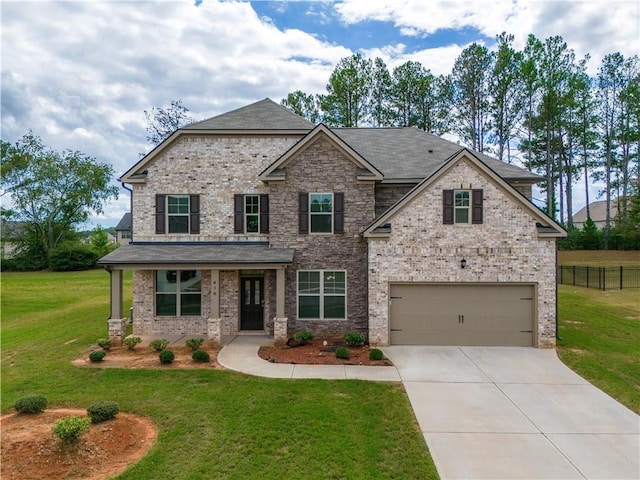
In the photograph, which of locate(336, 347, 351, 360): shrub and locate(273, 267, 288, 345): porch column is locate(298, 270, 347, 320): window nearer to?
locate(273, 267, 288, 345): porch column

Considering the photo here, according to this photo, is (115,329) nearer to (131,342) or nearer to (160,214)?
(131,342)

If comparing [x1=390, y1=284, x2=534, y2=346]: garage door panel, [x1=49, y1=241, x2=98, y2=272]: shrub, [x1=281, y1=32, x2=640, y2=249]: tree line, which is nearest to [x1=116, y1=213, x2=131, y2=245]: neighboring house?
[x1=49, y1=241, x2=98, y2=272]: shrub

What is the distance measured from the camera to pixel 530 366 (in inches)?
407

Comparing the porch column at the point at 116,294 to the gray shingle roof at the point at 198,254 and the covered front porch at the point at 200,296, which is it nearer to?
the gray shingle roof at the point at 198,254

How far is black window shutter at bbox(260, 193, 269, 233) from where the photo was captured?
46.1ft

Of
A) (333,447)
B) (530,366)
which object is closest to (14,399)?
(333,447)

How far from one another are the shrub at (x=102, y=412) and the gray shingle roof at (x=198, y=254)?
19.3 ft

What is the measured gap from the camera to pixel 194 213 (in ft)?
46.2

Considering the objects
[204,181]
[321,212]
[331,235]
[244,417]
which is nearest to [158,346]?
[244,417]

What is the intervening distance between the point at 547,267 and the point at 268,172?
1031 centimetres

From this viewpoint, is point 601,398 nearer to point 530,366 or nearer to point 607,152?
point 530,366

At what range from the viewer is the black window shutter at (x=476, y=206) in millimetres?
12125

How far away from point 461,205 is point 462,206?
0.05 metres

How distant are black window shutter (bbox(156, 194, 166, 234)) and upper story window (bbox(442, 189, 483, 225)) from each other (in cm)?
1066
